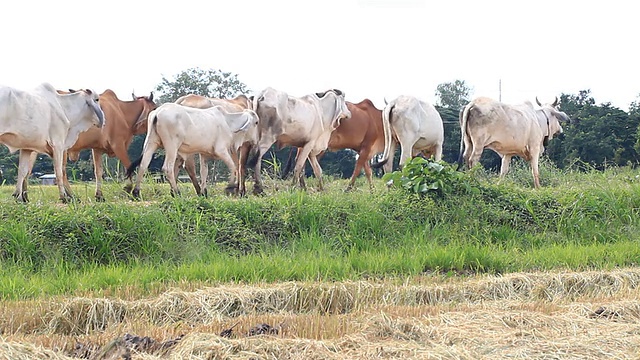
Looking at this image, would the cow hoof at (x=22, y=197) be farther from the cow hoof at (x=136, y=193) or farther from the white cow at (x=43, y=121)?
the cow hoof at (x=136, y=193)

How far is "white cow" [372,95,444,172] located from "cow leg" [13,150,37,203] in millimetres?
5806

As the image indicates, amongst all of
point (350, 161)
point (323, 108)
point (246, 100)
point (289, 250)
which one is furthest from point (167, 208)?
point (350, 161)

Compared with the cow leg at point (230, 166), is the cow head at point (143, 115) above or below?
above

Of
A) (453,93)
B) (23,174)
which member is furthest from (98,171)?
(453,93)

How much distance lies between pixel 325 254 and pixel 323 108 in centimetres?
601

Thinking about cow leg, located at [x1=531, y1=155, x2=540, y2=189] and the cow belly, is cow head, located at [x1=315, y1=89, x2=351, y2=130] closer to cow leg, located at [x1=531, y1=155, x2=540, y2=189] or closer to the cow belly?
cow leg, located at [x1=531, y1=155, x2=540, y2=189]

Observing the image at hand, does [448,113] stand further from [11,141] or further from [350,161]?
[11,141]

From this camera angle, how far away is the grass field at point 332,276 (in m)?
3.77

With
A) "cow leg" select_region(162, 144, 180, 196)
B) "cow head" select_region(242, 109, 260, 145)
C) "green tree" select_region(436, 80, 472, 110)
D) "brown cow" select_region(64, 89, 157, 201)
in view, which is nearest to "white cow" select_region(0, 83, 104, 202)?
"brown cow" select_region(64, 89, 157, 201)

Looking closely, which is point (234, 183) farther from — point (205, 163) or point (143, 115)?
point (143, 115)

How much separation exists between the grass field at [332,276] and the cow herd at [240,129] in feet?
3.90

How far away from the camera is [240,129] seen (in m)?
10.6

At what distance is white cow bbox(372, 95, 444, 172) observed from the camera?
11.5 meters

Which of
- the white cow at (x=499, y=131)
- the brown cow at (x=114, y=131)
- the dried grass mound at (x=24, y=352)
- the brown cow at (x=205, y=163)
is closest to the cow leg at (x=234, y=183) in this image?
the brown cow at (x=205, y=163)
